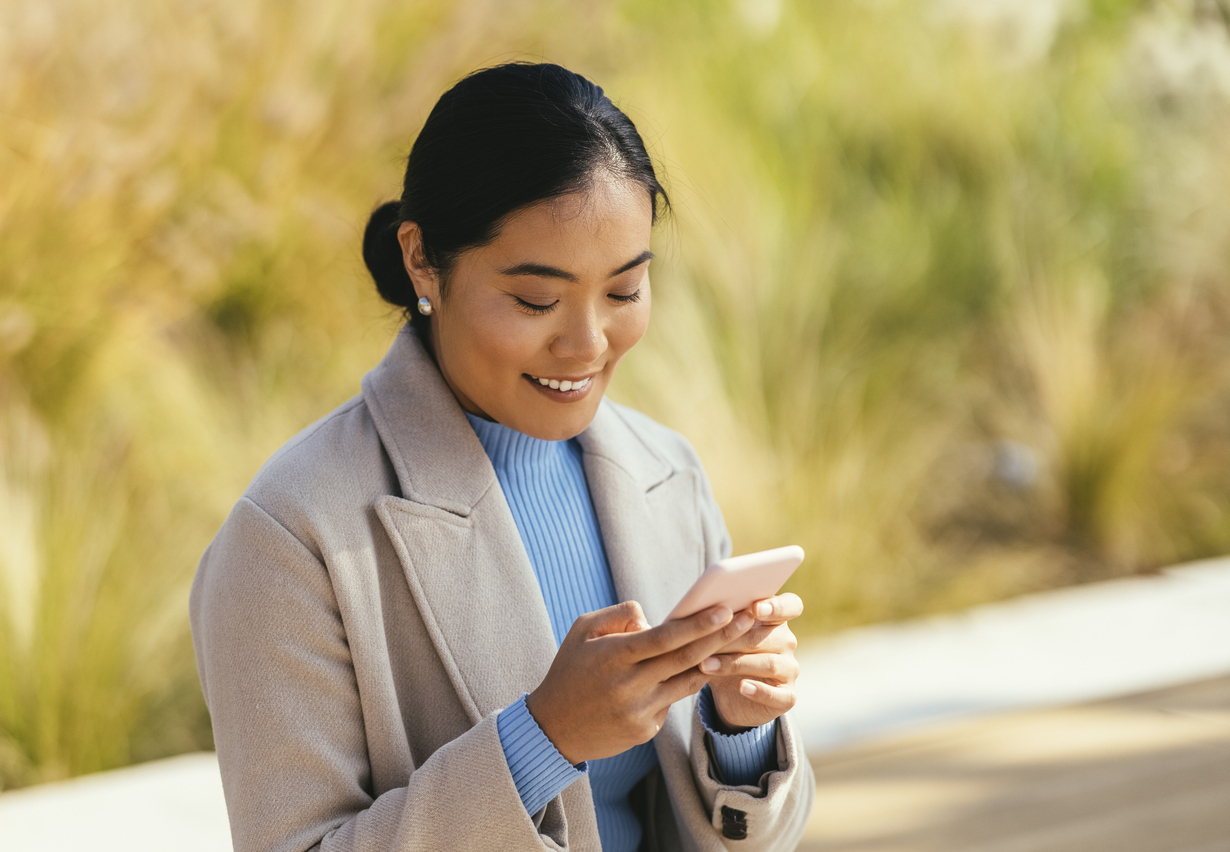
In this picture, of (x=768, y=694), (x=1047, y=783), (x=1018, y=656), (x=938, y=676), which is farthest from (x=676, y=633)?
(x=1018, y=656)

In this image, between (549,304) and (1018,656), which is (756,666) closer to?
(549,304)

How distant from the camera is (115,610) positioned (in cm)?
321

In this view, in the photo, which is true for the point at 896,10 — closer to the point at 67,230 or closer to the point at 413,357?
the point at 67,230

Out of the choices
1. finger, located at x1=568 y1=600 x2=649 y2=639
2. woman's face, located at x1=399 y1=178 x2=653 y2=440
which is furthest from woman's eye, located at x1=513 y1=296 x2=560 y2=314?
finger, located at x1=568 y1=600 x2=649 y2=639

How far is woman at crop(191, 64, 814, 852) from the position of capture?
3.91 ft

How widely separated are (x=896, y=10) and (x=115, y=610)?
16.9 ft

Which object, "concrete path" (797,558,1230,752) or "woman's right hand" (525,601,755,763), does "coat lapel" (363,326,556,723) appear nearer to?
"woman's right hand" (525,601,755,763)

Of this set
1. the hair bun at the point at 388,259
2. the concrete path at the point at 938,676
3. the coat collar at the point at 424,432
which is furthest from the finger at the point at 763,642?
the concrete path at the point at 938,676

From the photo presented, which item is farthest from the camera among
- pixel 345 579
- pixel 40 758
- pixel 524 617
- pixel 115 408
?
pixel 115 408

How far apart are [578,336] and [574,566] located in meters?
0.33

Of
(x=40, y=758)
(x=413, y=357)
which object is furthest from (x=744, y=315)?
(x=413, y=357)

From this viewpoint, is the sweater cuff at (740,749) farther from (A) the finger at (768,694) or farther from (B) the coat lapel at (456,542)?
(B) the coat lapel at (456,542)

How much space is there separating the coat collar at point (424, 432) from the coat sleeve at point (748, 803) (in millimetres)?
388

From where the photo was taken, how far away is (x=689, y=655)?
3.71 feet
